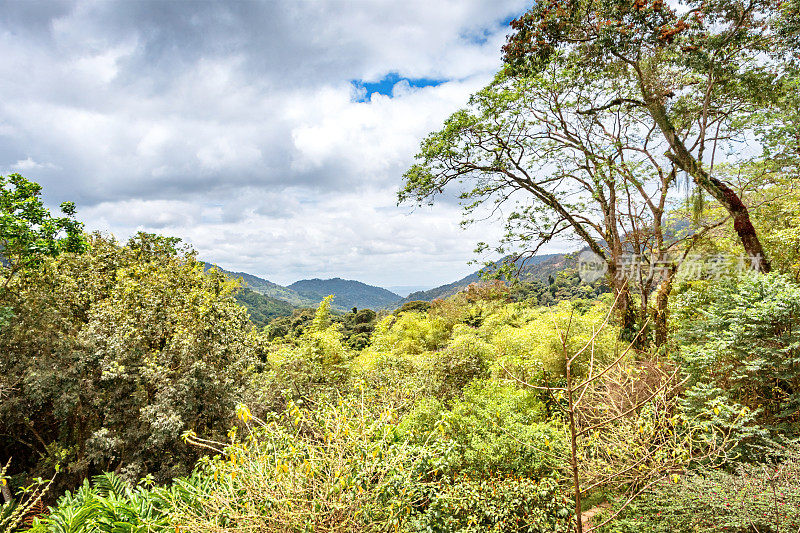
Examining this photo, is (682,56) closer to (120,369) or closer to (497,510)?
(497,510)

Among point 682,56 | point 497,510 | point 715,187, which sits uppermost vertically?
point 682,56

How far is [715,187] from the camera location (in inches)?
257

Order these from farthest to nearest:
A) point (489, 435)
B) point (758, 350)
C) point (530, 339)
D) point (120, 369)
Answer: point (530, 339), point (120, 369), point (489, 435), point (758, 350)

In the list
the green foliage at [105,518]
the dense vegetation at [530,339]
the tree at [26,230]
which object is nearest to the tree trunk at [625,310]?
the dense vegetation at [530,339]

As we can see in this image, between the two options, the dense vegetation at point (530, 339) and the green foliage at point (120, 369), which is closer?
the dense vegetation at point (530, 339)

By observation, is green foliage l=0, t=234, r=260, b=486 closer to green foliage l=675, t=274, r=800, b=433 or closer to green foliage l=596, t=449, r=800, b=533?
green foliage l=596, t=449, r=800, b=533

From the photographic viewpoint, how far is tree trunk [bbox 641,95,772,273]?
→ 6574 mm

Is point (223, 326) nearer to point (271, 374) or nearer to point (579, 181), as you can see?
point (271, 374)

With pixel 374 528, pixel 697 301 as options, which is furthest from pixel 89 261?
pixel 697 301

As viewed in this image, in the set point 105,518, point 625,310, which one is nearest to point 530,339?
point 625,310

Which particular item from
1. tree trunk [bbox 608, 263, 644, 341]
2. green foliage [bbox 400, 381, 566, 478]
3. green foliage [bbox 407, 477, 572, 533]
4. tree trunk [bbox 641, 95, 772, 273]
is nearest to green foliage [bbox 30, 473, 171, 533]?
green foliage [bbox 407, 477, 572, 533]

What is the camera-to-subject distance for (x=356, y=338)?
Answer: 36938mm

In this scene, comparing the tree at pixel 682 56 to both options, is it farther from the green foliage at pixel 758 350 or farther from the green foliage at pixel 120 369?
the green foliage at pixel 120 369

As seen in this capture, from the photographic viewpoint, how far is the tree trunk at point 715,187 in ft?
21.6
